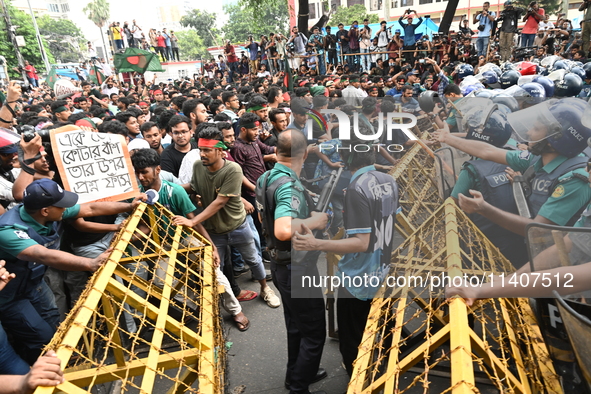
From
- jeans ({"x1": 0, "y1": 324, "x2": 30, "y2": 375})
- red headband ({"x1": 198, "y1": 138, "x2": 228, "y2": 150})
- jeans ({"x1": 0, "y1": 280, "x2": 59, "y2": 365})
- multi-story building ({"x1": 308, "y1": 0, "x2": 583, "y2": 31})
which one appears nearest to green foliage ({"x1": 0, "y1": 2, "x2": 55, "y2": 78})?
multi-story building ({"x1": 308, "y1": 0, "x2": 583, "y2": 31})

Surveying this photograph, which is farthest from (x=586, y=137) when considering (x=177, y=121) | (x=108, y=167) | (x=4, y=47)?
(x=4, y=47)

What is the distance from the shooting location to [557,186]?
6.59 ft

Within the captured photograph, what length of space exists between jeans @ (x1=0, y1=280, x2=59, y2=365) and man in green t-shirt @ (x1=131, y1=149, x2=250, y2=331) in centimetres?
114

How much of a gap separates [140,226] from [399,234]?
239 centimetres

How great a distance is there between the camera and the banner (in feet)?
10.3

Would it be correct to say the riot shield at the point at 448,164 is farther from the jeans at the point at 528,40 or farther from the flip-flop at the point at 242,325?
the jeans at the point at 528,40

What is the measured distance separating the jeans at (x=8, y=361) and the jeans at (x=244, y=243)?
70.7 inches

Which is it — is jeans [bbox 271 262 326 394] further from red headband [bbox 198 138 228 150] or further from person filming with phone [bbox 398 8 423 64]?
person filming with phone [bbox 398 8 423 64]

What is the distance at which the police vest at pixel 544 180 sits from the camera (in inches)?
78.6

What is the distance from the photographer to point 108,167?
129 inches

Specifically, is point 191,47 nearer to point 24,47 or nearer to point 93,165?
point 24,47

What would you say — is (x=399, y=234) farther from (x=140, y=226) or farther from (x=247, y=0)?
(x=247, y=0)

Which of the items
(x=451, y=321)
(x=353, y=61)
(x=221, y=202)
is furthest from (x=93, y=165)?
(x=353, y=61)

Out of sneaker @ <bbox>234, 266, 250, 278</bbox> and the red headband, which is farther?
sneaker @ <bbox>234, 266, 250, 278</bbox>
